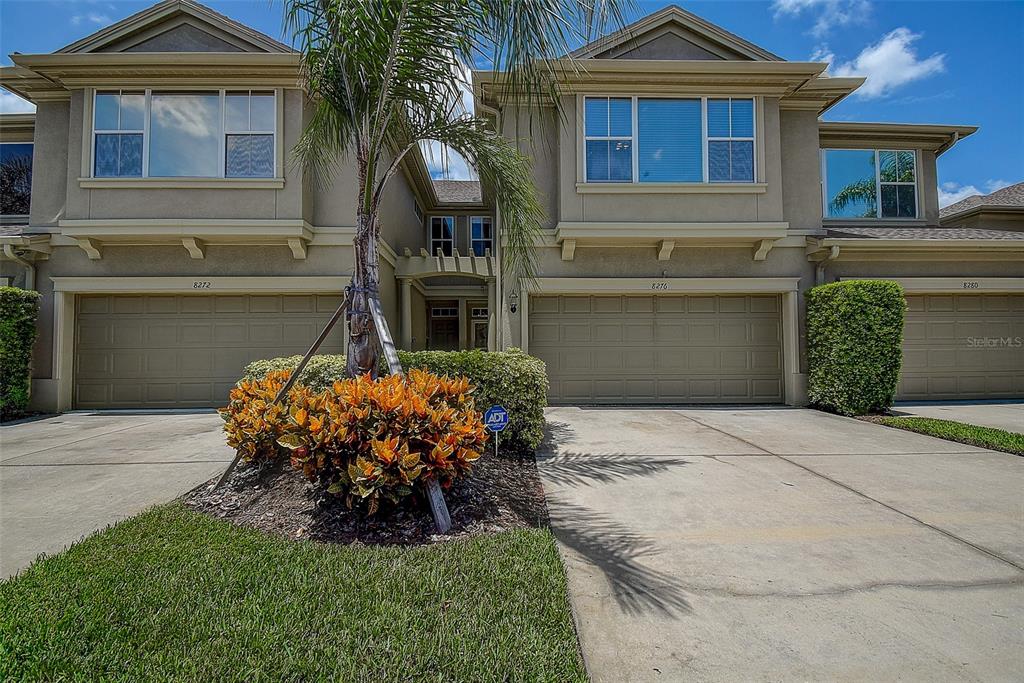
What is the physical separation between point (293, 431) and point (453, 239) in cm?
1564

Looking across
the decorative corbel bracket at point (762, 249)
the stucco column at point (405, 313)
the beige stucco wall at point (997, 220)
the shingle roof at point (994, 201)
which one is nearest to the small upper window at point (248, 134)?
the stucco column at point (405, 313)

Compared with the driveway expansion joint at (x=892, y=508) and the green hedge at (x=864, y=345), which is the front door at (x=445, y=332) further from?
the driveway expansion joint at (x=892, y=508)

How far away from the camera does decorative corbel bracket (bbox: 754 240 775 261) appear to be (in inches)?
377

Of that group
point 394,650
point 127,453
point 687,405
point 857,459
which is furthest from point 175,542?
point 687,405

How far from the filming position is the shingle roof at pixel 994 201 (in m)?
13.2

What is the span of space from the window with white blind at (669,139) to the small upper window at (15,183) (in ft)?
40.2

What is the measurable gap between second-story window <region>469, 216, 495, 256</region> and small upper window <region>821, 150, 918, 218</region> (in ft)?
36.5

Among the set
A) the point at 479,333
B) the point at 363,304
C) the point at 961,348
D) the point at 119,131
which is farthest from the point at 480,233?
the point at 363,304

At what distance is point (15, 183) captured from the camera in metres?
10.7

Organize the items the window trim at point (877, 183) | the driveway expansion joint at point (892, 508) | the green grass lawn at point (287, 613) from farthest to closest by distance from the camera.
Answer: the window trim at point (877, 183) → the driveway expansion joint at point (892, 508) → the green grass lawn at point (287, 613)

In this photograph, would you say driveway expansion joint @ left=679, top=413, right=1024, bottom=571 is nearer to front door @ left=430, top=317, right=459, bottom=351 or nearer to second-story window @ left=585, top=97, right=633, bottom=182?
second-story window @ left=585, top=97, right=633, bottom=182

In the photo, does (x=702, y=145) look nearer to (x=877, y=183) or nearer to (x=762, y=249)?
(x=762, y=249)

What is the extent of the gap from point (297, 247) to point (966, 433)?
1119 centimetres

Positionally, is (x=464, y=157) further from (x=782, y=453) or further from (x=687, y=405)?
(x=687, y=405)
